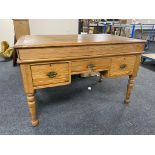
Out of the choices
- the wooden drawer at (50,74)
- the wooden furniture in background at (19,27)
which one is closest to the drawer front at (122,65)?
the wooden drawer at (50,74)

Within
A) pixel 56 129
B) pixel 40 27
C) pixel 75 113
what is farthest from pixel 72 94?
pixel 40 27

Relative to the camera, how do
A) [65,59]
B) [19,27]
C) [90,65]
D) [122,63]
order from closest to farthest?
[65,59] → [90,65] → [122,63] → [19,27]

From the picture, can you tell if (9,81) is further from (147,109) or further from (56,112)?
(147,109)

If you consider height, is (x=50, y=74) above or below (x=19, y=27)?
below

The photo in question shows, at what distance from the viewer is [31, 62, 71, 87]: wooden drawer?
1012mm

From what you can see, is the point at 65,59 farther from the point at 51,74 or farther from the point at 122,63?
the point at 122,63

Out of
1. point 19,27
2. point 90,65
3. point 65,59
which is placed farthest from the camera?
point 19,27

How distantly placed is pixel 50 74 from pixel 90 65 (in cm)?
34

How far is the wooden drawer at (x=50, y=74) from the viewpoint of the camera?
1012mm

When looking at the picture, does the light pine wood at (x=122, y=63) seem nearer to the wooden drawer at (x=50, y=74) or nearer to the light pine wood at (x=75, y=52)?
the light pine wood at (x=75, y=52)

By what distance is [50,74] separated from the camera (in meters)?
1.05

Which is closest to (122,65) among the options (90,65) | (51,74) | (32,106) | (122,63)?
(122,63)

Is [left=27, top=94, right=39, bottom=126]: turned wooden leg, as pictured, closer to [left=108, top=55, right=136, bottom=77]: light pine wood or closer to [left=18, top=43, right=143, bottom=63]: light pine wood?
[left=18, top=43, right=143, bottom=63]: light pine wood

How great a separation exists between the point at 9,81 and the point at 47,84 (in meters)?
1.22
